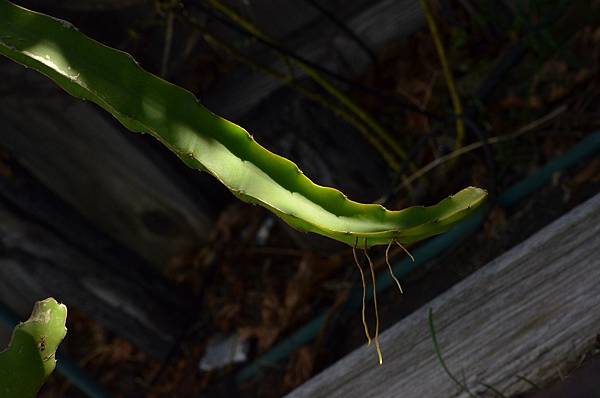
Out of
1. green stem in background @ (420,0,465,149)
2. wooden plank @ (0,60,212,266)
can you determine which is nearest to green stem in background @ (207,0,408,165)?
green stem in background @ (420,0,465,149)

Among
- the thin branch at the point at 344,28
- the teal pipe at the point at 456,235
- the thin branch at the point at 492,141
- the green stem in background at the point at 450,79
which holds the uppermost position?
the thin branch at the point at 344,28

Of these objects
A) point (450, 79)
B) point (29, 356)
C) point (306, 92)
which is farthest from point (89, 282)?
point (29, 356)

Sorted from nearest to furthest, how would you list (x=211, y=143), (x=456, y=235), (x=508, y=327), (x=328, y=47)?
(x=211, y=143), (x=508, y=327), (x=456, y=235), (x=328, y=47)

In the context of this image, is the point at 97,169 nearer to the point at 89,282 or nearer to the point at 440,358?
the point at 89,282

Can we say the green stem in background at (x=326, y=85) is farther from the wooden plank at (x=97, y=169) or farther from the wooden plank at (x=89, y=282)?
the wooden plank at (x=89, y=282)

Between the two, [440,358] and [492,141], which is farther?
[492,141]

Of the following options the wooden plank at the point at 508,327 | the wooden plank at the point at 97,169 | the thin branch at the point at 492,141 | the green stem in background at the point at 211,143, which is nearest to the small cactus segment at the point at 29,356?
the green stem in background at the point at 211,143

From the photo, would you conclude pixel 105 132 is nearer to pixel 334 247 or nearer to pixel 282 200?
pixel 334 247
